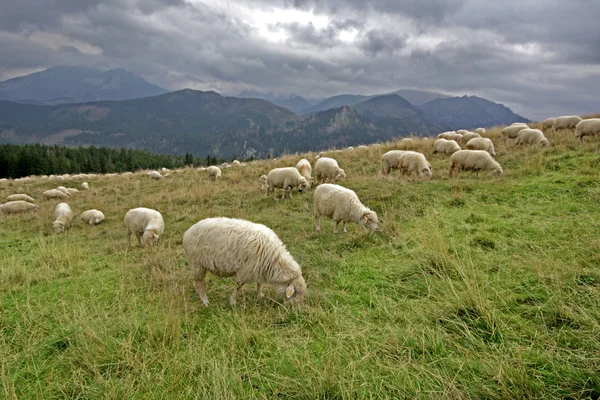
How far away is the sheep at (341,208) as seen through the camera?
8875 mm

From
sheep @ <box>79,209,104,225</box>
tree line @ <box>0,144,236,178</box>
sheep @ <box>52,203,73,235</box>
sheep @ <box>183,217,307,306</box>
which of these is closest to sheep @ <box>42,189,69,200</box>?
sheep @ <box>52,203,73,235</box>

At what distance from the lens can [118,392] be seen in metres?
3.15

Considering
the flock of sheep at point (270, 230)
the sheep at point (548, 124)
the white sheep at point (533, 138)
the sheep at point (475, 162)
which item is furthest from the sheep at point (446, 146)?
the sheep at point (548, 124)

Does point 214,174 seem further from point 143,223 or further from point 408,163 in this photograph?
point 408,163

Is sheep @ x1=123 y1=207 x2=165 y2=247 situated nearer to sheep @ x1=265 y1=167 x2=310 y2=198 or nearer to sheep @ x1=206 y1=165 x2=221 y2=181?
sheep @ x1=265 y1=167 x2=310 y2=198

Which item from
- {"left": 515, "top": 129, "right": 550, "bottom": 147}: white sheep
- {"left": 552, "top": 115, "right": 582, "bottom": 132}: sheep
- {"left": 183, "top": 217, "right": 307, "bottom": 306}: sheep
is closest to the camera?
{"left": 183, "top": 217, "right": 307, "bottom": 306}: sheep

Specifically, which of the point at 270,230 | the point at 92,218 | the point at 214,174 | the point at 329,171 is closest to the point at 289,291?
the point at 270,230

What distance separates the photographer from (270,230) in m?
6.34

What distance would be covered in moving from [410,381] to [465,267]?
3.08 metres

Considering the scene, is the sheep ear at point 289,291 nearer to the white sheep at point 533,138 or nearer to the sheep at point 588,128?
the white sheep at point 533,138

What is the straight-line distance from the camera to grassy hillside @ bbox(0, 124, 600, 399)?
2.99m

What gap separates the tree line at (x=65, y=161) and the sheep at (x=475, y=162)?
77.0 meters

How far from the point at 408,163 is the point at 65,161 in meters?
91.2

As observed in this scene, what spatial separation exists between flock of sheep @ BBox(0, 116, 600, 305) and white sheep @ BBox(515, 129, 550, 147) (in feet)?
0.16
